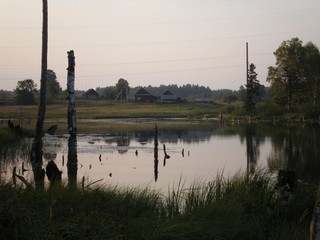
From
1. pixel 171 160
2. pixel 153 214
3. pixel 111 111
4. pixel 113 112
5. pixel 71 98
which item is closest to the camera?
pixel 153 214

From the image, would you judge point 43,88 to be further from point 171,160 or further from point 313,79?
point 313,79

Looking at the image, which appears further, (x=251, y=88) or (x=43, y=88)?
(x=251, y=88)

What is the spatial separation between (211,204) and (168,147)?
3155 cm

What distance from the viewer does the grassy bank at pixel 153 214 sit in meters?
8.24

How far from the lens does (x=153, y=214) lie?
36.2ft

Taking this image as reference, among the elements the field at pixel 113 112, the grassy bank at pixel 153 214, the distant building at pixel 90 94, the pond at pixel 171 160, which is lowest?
the pond at pixel 171 160

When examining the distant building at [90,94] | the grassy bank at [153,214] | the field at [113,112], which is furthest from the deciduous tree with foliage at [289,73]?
the distant building at [90,94]

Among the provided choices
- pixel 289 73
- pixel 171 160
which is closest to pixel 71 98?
pixel 171 160

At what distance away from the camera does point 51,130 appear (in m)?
27.6

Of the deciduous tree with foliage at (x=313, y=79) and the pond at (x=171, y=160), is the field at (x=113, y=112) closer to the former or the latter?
the deciduous tree with foliage at (x=313, y=79)

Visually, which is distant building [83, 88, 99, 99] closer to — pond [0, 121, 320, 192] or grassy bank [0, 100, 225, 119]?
grassy bank [0, 100, 225, 119]

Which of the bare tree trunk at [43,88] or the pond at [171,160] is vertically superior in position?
the bare tree trunk at [43,88]

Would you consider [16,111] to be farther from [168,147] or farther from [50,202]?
[50,202]

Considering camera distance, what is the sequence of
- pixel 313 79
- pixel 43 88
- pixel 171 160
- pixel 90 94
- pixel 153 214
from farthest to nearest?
pixel 90 94
pixel 313 79
pixel 171 160
pixel 43 88
pixel 153 214
